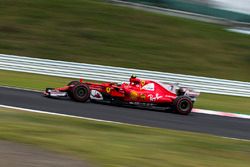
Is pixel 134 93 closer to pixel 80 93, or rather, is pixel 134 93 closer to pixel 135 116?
pixel 80 93

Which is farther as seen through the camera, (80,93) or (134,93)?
(134,93)

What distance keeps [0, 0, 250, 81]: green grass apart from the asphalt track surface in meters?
8.46

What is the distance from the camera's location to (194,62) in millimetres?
22719

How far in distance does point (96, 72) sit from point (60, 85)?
228 cm

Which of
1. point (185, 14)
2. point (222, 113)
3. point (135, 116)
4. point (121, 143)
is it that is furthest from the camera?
point (185, 14)

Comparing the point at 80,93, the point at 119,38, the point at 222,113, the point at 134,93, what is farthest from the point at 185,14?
the point at 80,93

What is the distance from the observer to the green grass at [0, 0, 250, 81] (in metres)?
21.9

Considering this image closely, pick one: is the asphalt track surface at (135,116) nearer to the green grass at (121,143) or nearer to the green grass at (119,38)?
the green grass at (121,143)

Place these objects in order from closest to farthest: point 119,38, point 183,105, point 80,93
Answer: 1. point 80,93
2. point 183,105
3. point 119,38

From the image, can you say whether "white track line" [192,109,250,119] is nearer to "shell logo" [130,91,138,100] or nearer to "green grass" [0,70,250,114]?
"green grass" [0,70,250,114]

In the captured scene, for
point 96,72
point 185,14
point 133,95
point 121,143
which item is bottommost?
point 121,143

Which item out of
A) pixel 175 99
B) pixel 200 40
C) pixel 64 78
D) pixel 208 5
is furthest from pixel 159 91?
pixel 208 5

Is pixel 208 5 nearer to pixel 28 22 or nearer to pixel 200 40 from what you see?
pixel 200 40

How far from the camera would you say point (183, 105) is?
43.3ft
